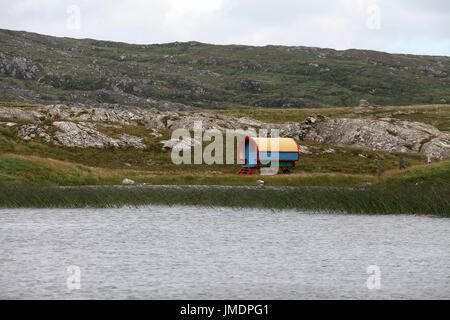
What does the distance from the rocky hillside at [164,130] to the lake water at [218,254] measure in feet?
140

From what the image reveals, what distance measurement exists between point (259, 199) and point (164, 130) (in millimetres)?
52696

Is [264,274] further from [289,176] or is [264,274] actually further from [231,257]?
[289,176]

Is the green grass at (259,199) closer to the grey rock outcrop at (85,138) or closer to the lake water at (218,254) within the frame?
the lake water at (218,254)

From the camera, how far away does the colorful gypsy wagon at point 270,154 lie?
66.9 meters

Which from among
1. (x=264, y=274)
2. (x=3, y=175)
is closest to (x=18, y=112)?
(x=3, y=175)

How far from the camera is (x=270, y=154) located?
67000mm

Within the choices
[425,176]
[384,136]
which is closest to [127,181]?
[425,176]

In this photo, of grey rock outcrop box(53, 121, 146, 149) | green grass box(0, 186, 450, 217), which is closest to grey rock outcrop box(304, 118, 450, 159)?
grey rock outcrop box(53, 121, 146, 149)

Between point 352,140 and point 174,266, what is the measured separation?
247 ft

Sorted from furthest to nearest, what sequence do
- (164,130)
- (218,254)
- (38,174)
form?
(164,130)
(38,174)
(218,254)

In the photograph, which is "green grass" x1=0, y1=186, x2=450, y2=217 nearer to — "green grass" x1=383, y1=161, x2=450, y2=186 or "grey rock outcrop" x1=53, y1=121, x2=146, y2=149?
"green grass" x1=383, y1=161, x2=450, y2=186

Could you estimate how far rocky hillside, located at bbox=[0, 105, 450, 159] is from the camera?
3061 inches

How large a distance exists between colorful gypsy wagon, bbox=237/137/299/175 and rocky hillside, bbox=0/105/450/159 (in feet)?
35.0

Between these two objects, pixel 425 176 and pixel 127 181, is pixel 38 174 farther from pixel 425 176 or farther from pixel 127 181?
pixel 425 176
